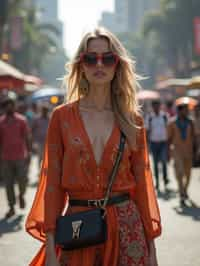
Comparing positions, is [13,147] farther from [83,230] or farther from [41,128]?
[83,230]

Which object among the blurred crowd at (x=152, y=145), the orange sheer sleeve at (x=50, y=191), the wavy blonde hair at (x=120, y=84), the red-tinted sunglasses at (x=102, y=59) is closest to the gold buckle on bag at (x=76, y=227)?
the orange sheer sleeve at (x=50, y=191)

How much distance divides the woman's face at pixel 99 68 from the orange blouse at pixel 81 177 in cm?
16

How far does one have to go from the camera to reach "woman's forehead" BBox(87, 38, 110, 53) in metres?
3.52

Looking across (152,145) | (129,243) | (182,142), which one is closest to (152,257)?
(129,243)

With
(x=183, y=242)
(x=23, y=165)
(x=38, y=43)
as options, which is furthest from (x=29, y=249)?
(x=38, y=43)

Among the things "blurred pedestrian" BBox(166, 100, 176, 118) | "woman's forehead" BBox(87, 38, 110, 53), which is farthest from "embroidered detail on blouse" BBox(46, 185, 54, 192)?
"blurred pedestrian" BBox(166, 100, 176, 118)

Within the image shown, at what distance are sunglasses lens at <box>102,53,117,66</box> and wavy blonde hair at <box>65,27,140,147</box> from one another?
3cm

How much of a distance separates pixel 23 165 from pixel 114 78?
306 inches

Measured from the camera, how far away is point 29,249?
7992 millimetres

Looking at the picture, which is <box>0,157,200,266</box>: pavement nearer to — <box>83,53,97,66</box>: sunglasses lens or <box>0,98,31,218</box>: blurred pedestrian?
<box>0,98,31,218</box>: blurred pedestrian

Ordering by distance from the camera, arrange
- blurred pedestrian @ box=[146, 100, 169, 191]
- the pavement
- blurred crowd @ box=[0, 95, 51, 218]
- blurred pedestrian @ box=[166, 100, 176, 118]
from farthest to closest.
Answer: blurred pedestrian @ box=[166, 100, 176, 118]
blurred pedestrian @ box=[146, 100, 169, 191]
blurred crowd @ box=[0, 95, 51, 218]
the pavement

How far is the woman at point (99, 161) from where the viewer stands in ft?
11.3

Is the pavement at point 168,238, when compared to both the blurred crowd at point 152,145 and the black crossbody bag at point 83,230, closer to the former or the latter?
the blurred crowd at point 152,145

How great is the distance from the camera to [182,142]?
1243 cm
